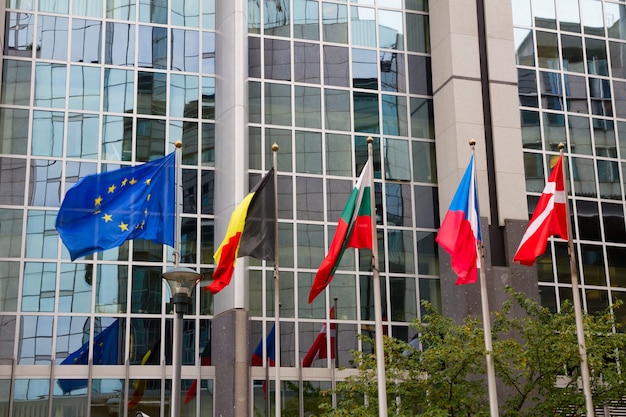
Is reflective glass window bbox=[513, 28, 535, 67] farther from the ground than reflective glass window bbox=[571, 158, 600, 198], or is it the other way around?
reflective glass window bbox=[513, 28, 535, 67]

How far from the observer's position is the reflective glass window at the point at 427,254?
34219 mm

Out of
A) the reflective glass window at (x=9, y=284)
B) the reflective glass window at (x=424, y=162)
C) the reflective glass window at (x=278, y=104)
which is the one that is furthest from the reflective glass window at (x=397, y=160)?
the reflective glass window at (x=9, y=284)

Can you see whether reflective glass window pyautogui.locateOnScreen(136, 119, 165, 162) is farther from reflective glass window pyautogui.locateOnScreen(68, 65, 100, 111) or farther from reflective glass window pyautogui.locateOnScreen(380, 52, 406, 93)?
reflective glass window pyautogui.locateOnScreen(380, 52, 406, 93)

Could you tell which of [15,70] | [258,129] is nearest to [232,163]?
[258,129]

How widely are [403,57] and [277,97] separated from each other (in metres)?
5.40

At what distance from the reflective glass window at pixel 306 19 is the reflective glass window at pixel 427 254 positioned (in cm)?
830

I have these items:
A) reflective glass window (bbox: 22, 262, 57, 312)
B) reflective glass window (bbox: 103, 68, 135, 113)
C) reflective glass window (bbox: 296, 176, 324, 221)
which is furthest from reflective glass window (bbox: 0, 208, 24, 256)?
reflective glass window (bbox: 296, 176, 324, 221)

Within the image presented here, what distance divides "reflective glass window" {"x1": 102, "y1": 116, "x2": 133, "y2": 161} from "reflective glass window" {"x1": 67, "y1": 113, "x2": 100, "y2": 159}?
0.99 feet

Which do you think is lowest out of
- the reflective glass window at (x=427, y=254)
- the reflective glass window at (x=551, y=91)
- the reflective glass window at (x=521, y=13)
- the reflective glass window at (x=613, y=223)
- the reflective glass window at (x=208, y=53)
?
the reflective glass window at (x=427, y=254)

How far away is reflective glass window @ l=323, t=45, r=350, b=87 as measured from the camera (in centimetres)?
3509

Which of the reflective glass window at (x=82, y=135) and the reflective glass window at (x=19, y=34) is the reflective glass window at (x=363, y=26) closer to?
the reflective glass window at (x=82, y=135)

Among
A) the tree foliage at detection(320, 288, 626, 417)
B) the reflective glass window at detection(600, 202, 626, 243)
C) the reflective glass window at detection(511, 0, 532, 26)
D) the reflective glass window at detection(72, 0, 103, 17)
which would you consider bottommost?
the tree foliage at detection(320, 288, 626, 417)

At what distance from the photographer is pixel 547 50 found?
3700 cm

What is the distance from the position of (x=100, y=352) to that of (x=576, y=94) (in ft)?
66.4
